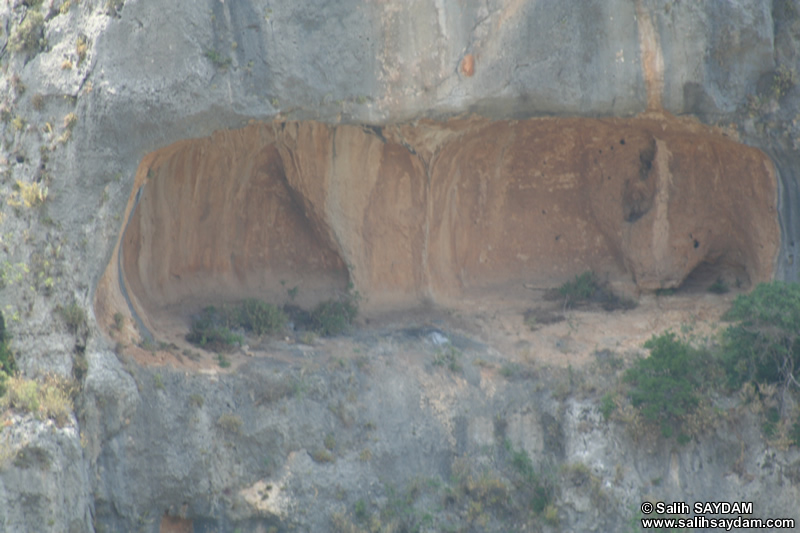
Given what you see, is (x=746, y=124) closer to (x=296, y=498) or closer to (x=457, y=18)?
(x=457, y=18)

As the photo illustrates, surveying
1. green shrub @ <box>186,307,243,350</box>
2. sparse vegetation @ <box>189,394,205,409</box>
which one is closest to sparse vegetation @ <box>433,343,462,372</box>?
green shrub @ <box>186,307,243,350</box>

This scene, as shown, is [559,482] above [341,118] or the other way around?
the other way around

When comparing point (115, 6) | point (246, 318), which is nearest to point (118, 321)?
point (246, 318)

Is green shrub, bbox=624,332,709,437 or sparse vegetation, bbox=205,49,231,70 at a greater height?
sparse vegetation, bbox=205,49,231,70

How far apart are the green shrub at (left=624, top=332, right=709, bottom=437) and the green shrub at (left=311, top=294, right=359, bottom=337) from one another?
15.3ft

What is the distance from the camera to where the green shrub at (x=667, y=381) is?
12867 millimetres

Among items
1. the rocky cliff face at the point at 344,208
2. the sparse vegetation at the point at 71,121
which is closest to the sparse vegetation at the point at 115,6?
the rocky cliff face at the point at 344,208

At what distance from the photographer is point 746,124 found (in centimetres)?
1439

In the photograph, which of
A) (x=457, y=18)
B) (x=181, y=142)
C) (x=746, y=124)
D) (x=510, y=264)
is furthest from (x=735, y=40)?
(x=181, y=142)

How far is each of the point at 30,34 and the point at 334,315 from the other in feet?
20.6

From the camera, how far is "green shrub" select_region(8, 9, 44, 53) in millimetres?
12594

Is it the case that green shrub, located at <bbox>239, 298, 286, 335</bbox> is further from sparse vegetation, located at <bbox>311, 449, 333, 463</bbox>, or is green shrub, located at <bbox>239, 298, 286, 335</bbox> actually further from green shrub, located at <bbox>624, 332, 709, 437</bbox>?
green shrub, located at <bbox>624, 332, 709, 437</bbox>

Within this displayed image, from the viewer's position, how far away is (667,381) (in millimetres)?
13000

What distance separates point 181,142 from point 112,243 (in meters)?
1.72
